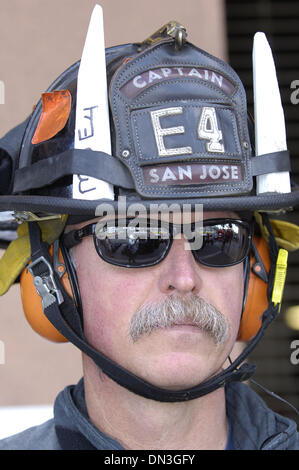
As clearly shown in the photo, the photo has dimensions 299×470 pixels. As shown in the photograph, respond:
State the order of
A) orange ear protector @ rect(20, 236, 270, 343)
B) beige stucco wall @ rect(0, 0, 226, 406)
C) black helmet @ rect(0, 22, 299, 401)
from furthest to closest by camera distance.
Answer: beige stucco wall @ rect(0, 0, 226, 406) → orange ear protector @ rect(20, 236, 270, 343) → black helmet @ rect(0, 22, 299, 401)

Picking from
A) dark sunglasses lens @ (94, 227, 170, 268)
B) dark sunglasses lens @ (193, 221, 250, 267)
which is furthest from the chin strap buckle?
dark sunglasses lens @ (193, 221, 250, 267)

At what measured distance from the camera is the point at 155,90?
87.6 inches

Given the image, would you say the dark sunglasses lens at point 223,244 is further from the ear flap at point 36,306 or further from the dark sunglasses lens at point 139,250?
the ear flap at point 36,306

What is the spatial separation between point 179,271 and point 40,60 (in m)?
2.44

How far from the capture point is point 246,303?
2479 mm

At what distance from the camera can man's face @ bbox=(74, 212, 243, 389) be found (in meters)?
2.17

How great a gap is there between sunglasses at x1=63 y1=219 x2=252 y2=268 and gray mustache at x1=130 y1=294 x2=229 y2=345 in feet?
0.40

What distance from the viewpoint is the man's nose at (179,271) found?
85.2 inches

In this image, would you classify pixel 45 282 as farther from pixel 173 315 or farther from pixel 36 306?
pixel 173 315

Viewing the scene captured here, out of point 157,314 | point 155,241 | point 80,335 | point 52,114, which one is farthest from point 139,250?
point 52,114

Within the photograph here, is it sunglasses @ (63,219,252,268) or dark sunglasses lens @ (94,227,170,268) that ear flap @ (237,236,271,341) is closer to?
sunglasses @ (63,219,252,268)

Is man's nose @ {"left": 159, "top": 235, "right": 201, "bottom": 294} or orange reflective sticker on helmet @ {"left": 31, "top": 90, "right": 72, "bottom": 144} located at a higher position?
orange reflective sticker on helmet @ {"left": 31, "top": 90, "right": 72, "bottom": 144}

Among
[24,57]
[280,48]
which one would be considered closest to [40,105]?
[24,57]
